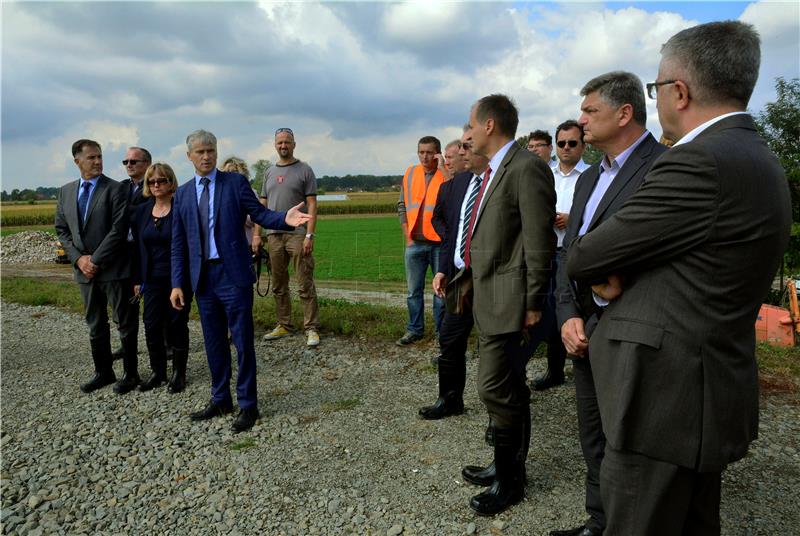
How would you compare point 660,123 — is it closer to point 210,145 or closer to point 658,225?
point 658,225

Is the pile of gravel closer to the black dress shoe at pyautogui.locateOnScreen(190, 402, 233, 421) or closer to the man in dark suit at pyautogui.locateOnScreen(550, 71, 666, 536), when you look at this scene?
the black dress shoe at pyautogui.locateOnScreen(190, 402, 233, 421)

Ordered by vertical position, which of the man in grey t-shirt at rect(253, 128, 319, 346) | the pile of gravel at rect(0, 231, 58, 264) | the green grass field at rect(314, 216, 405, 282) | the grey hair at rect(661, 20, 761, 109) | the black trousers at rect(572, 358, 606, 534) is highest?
the grey hair at rect(661, 20, 761, 109)

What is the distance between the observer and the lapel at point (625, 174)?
8.21 ft

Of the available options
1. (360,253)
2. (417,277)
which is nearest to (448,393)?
(417,277)

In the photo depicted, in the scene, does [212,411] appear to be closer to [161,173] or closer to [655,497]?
[161,173]

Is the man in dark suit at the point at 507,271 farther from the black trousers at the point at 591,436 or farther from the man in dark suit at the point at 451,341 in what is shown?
the man in dark suit at the point at 451,341

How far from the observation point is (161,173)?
5523 millimetres

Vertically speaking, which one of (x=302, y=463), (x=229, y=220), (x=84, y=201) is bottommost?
(x=302, y=463)

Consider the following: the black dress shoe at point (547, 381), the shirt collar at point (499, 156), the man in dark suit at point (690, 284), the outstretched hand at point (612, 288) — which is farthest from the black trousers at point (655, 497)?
the black dress shoe at point (547, 381)

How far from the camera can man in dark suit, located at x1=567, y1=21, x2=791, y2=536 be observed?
162cm

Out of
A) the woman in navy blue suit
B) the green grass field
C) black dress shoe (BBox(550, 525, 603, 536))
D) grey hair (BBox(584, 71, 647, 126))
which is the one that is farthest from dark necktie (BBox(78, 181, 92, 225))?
the green grass field

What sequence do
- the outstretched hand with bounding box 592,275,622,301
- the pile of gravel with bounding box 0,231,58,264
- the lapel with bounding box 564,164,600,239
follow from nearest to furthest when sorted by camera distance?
the outstretched hand with bounding box 592,275,622,301, the lapel with bounding box 564,164,600,239, the pile of gravel with bounding box 0,231,58,264

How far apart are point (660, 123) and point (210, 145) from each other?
4018 mm

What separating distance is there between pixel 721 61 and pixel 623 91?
2.98 ft
